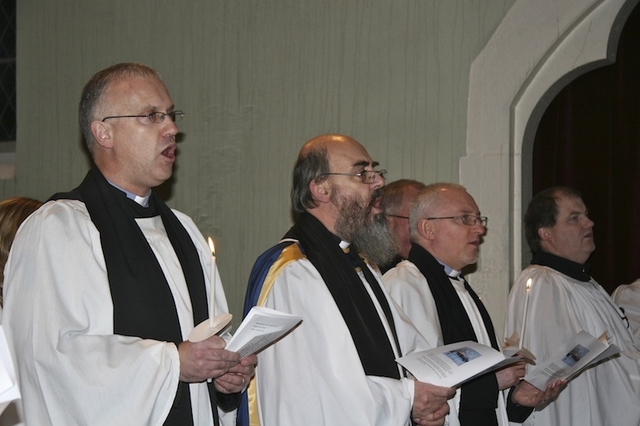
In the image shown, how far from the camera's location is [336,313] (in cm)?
382

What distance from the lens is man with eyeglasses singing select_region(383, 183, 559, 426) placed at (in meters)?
4.54

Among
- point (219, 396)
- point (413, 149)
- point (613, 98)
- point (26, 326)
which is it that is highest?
point (613, 98)

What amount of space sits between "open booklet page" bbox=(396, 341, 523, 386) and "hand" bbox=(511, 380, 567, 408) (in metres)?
1.05

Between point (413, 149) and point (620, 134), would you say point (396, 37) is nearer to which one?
point (413, 149)

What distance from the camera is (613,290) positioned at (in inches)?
269

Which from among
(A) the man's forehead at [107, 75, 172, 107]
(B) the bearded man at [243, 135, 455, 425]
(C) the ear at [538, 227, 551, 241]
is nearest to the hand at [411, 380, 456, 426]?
(B) the bearded man at [243, 135, 455, 425]

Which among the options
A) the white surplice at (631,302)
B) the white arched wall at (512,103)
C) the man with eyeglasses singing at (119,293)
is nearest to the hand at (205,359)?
the man with eyeglasses singing at (119,293)

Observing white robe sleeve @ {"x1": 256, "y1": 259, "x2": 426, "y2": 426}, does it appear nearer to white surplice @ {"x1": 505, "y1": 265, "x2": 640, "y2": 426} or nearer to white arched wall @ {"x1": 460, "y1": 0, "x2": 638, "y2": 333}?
white surplice @ {"x1": 505, "y1": 265, "x2": 640, "y2": 426}

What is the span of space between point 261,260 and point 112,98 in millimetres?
1020

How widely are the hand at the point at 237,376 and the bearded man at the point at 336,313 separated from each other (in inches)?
10.9

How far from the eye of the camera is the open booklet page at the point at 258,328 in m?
3.07

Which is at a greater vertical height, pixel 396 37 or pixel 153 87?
pixel 396 37

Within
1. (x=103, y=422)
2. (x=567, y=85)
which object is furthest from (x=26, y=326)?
(x=567, y=85)

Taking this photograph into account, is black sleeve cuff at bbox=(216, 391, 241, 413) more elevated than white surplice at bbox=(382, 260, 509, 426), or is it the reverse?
white surplice at bbox=(382, 260, 509, 426)
